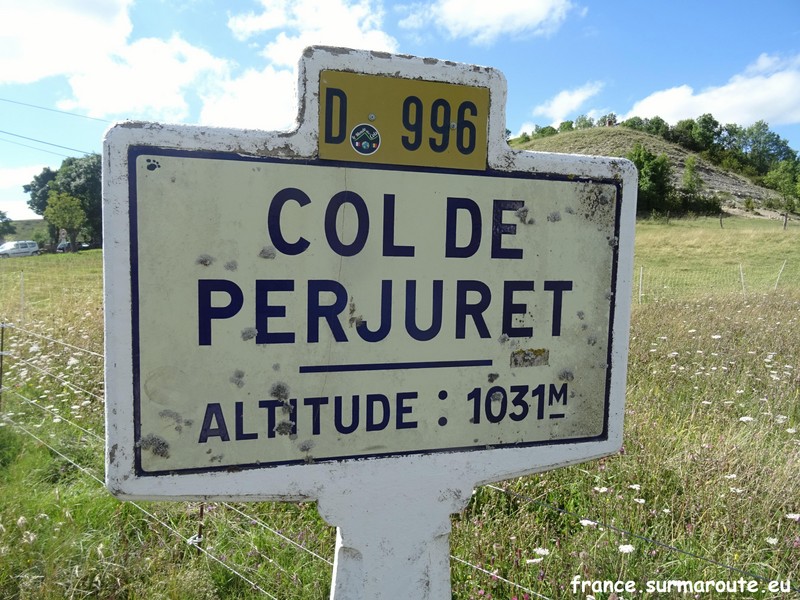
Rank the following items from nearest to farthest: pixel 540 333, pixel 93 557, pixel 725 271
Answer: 1. pixel 540 333
2. pixel 93 557
3. pixel 725 271

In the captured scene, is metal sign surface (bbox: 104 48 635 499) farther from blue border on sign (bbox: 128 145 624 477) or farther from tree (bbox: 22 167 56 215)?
tree (bbox: 22 167 56 215)

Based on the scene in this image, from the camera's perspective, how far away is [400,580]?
3.97ft

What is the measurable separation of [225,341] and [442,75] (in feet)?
2.51

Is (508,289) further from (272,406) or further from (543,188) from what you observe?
(272,406)

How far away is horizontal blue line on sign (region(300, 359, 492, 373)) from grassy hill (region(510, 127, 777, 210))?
50.7 meters

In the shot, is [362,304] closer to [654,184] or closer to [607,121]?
[654,184]

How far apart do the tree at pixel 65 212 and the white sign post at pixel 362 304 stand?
4778cm

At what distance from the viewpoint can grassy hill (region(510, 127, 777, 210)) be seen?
50.6 meters

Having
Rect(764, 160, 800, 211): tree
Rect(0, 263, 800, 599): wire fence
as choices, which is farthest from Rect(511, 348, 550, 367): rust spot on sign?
Rect(764, 160, 800, 211): tree

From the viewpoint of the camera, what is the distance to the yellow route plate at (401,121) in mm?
1151

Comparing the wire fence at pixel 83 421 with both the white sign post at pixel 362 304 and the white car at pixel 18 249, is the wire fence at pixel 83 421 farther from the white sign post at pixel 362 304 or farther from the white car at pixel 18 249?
the white car at pixel 18 249

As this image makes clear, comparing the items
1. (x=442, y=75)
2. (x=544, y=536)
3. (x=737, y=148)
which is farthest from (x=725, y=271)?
(x=737, y=148)

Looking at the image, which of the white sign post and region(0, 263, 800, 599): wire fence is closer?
the white sign post

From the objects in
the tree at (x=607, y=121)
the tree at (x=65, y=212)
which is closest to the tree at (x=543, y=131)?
the tree at (x=607, y=121)
